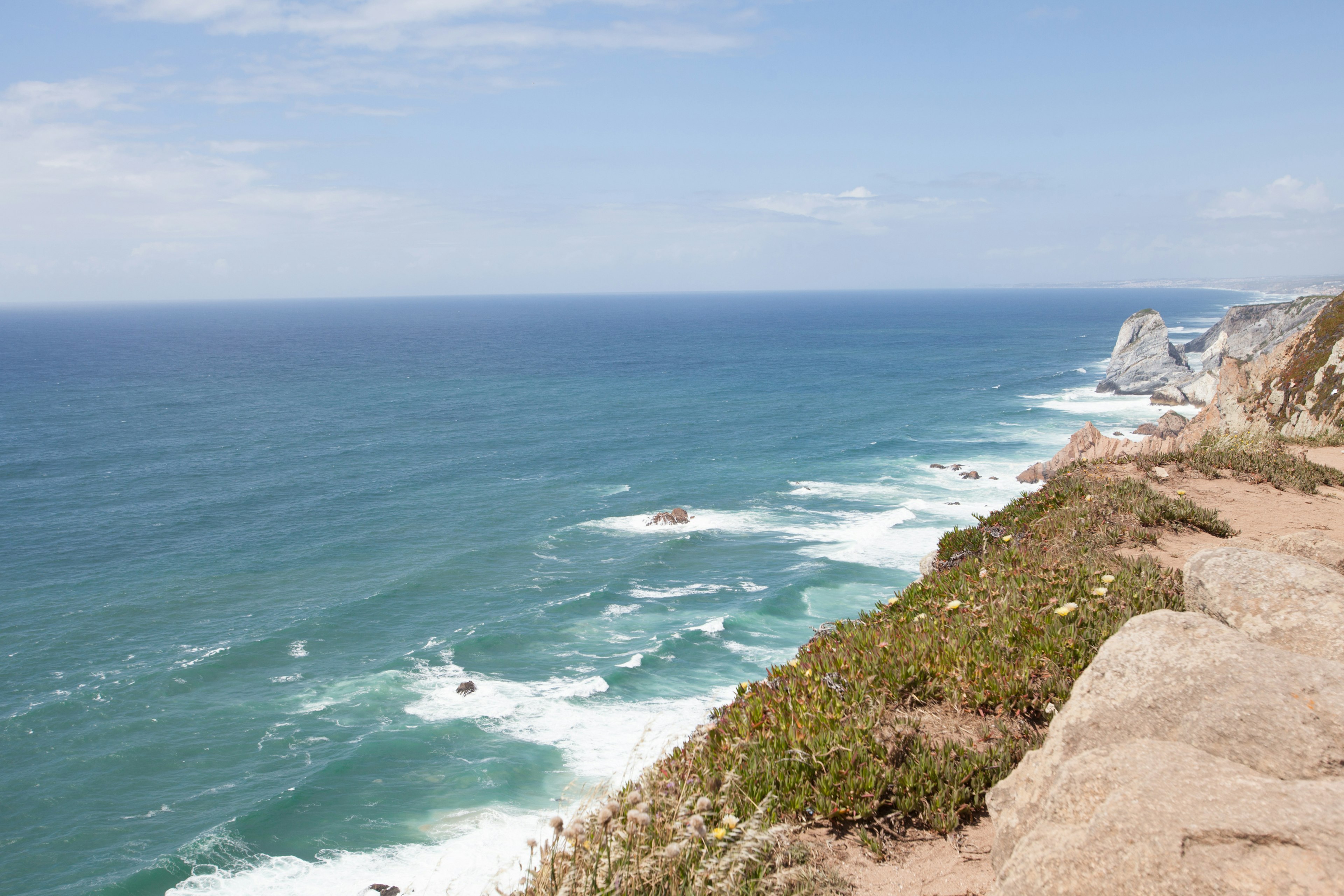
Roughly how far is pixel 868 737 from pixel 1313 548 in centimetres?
599

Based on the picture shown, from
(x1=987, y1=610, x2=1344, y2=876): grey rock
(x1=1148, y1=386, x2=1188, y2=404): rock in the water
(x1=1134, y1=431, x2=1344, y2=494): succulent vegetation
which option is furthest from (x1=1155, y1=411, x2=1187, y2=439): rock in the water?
(x1=987, y1=610, x2=1344, y2=876): grey rock

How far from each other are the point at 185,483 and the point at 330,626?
28.3m

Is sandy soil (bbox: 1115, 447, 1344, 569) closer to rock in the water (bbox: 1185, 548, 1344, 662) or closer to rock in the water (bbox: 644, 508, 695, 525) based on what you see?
rock in the water (bbox: 1185, 548, 1344, 662)

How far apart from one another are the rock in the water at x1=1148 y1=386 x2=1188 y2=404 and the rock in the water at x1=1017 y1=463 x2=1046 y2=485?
35.6 metres

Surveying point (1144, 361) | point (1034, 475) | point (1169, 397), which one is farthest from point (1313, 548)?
point (1144, 361)

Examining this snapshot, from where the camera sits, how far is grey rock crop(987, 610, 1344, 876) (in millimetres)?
4641

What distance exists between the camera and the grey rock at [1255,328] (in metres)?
81.6

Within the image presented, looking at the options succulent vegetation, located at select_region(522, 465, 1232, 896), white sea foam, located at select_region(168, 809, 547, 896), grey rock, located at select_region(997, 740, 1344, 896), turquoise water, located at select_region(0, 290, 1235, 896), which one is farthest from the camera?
turquoise water, located at select_region(0, 290, 1235, 896)

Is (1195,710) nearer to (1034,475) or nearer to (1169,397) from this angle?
(1034,475)

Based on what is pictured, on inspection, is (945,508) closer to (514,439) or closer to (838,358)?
Answer: (514,439)

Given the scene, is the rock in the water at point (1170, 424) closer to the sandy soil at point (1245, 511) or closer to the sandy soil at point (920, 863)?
the sandy soil at point (1245, 511)

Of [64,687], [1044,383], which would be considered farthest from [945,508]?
[1044,383]

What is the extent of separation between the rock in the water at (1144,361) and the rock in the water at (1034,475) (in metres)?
42.2

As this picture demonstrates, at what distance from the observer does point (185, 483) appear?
5412 cm
